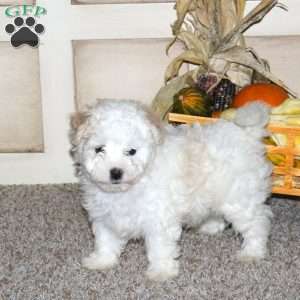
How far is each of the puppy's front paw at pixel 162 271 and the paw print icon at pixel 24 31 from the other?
184 cm

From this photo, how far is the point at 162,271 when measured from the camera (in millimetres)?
2959

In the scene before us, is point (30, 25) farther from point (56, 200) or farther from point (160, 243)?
point (160, 243)

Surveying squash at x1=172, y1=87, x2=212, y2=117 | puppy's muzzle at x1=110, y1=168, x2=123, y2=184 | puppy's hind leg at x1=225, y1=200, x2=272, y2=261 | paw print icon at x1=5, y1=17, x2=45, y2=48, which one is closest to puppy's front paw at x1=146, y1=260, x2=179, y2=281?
puppy's hind leg at x1=225, y1=200, x2=272, y2=261

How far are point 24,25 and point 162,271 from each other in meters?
1.97

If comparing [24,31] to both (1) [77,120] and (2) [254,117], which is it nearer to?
(1) [77,120]

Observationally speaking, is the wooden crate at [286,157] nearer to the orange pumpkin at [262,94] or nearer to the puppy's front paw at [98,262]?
the orange pumpkin at [262,94]

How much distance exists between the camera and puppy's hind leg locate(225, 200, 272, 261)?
124 inches

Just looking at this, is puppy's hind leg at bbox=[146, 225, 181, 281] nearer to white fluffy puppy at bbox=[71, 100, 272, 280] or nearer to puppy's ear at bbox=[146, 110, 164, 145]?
white fluffy puppy at bbox=[71, 100, 272, 280]

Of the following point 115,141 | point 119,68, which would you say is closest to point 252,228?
point 115,141

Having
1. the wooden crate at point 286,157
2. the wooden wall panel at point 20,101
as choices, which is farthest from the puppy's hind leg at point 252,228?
the wooden wall panel at point 20,101

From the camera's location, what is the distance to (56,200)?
4.01 m

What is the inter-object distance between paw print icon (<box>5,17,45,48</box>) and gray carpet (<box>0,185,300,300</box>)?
107 centimetres

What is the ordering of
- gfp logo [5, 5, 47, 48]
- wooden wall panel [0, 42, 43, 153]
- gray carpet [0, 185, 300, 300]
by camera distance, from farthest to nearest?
wooden wall panel [0, 42, 43, 153] < gfp logo [5, 5, 47, 48] < gray carpet [0, 185, 300, 300]

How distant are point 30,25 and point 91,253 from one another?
164 centimetres
